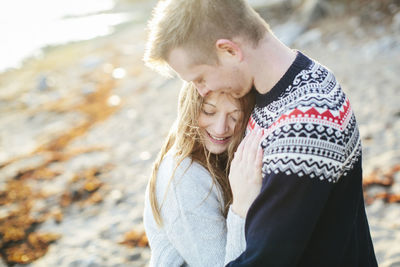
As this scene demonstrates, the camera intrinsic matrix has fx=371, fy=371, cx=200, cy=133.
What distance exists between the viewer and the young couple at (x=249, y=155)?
151 cm

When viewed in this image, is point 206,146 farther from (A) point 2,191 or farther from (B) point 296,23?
(B) point 296,23

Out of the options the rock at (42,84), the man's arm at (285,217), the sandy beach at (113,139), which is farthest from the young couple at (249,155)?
the rock at (42,84)

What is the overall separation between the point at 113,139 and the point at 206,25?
6.28 m

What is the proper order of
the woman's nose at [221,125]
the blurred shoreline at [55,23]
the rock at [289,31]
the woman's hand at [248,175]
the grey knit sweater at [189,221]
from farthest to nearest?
the blurred shoreline at [55,23], the rock at [289,31], the woman's nose at [221,125], the grey knit sweater at [189,221], the woman's hand at [248,175]

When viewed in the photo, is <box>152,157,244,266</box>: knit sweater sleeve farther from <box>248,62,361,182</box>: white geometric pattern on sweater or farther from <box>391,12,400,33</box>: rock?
<box>391,12,400,33</box>: rock

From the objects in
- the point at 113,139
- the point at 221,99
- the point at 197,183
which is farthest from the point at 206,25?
the point at 113,139

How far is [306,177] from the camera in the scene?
148cm

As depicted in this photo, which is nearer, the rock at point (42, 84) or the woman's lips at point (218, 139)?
the woman's lips at point (218, 139)

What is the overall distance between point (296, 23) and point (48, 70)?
9.00 meters

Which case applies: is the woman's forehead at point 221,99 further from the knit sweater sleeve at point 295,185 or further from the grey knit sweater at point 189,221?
the knit sweater sleeve at point 295,185

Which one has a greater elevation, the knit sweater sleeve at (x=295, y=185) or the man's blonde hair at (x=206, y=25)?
the man's blonde hair at (x=206, y=25)

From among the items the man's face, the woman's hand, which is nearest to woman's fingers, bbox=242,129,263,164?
the woman's hand

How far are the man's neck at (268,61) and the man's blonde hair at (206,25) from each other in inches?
1.9

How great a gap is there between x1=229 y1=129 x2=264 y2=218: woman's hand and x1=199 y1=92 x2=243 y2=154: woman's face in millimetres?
394
